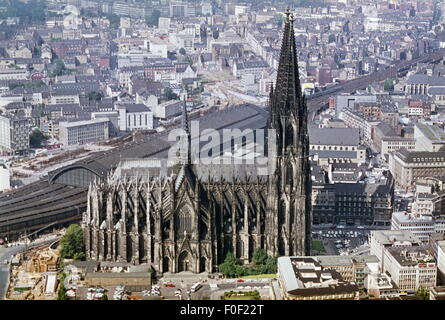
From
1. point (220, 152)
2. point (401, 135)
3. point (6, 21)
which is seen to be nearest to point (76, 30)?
point (6, 21)

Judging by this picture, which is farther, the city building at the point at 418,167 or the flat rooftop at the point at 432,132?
the flat rooftop at the point at 432,132

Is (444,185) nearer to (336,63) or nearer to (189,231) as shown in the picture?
(189,231)

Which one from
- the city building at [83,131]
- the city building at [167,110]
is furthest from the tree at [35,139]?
the city building at [167,110]

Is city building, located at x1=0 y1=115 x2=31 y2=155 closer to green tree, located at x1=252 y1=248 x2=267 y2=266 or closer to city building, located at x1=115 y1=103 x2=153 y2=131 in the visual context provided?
city building, located at x1=115 y1=103 x2=153 y2=131

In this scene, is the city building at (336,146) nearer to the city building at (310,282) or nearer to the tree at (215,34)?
the city building at (310,282)

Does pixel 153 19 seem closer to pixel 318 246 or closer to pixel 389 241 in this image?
pixel 318 246
